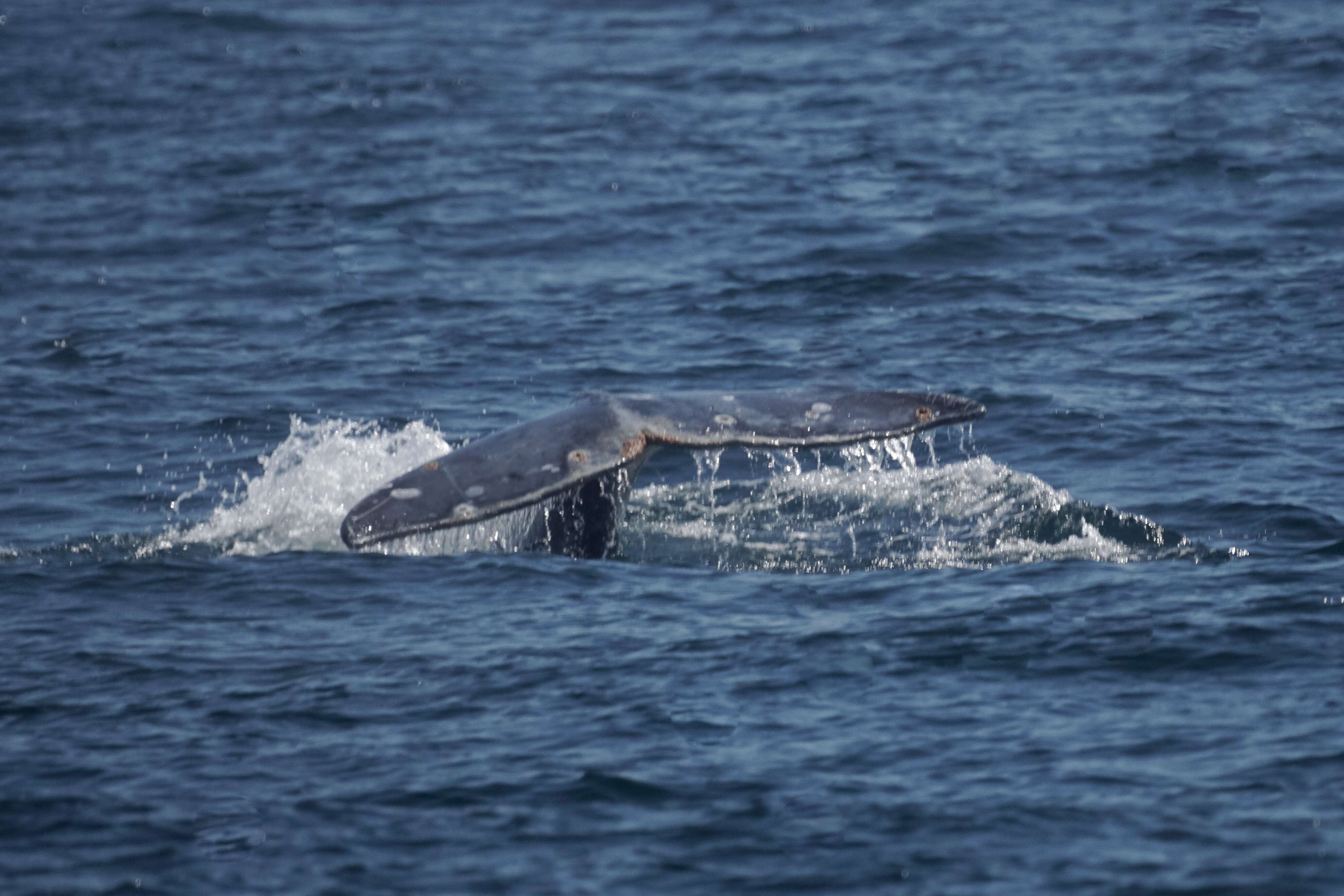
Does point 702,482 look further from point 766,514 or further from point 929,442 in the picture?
point 929,442

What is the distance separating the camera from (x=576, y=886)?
705cm

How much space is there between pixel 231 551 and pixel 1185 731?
587 centimetres

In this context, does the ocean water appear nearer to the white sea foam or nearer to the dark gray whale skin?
the white sea foam

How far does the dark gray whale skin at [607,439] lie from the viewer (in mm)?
9016

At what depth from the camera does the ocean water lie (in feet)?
24.9

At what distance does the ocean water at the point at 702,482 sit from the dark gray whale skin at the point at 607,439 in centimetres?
81

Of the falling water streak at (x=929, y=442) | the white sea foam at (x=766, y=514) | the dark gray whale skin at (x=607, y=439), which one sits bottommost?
the white sea foam at (x=766, y=514)

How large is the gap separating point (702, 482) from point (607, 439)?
3440mm

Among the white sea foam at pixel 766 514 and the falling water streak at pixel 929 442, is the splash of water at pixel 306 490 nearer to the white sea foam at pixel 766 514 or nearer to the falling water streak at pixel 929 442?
the white sea foam at pixel 766 514

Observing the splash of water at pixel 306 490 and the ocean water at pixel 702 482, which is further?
the splash of water at pixel 306 490

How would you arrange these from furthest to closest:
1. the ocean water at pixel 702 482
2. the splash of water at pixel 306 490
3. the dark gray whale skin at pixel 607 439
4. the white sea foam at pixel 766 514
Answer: the splash of water at pixel 306 490
the white sea foam at pixel 766 514
the dark gray whale skin at pixel 607 439
the ocean water at pixel 702 482

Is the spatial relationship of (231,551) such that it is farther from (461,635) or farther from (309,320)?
(309,320)

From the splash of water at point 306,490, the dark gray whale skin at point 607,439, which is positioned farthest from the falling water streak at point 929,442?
the splash of water at point 306,490

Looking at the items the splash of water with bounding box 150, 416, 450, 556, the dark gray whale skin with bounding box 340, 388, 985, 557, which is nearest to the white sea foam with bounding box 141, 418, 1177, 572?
the splash of water with bounding box 150, 416, 450, 556
